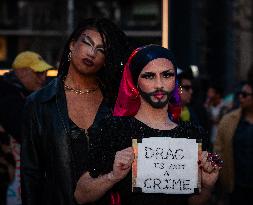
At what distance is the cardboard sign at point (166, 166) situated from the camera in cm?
343

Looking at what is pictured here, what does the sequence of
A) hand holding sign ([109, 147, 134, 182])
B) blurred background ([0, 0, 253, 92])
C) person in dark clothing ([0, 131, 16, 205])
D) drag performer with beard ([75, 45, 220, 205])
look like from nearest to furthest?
1. hand holding sign ([109, 147, 134, 182])
2. drag performer with beard ([75, 45, 220, 205])
3. person in dark clothing ([0, 131, 16, 205])
4. blurred background ([0, 0, 253, 92])

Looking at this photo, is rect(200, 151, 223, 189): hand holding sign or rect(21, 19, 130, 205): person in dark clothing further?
rect(21, 19, 130, 205): person in dark clothing

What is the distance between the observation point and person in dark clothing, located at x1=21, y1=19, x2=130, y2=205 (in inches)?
165

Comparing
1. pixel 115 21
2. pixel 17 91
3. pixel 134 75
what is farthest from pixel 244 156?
pixel 115 21

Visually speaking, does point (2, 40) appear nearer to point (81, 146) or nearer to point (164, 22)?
point (164, 22)

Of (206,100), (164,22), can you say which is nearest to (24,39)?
(206,100)

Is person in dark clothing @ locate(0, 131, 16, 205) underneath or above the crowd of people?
underneath

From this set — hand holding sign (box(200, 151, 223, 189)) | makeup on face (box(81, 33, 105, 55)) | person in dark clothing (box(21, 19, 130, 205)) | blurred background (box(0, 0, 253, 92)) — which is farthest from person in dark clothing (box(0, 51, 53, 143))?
blurred background (box(0, 0, 253, 92))

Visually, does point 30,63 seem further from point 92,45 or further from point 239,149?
point 92,45

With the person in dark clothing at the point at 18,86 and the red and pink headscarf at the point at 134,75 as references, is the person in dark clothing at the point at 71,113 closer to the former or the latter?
the red and pink headscarf at the point at 134,75

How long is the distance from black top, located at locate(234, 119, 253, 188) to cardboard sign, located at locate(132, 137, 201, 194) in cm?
355

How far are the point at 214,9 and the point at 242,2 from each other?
25.8 ft

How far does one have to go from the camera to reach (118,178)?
3371 millimetres

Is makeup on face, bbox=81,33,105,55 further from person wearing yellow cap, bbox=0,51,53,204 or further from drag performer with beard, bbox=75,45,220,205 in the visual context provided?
person wearing yellow cap, bbox=0,51,53,204
